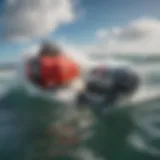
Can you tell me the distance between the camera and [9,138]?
3.72ft

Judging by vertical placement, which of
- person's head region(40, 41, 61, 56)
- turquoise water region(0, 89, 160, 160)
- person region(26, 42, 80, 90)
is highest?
person's head region(40, 41, 61, 56)

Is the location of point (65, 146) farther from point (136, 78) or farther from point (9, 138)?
point (136, 78)

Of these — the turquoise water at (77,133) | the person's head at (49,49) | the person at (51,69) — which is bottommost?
the turquoise water at (77,133)

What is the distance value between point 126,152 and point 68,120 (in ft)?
0.64

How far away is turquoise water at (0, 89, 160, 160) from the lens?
1097 mm

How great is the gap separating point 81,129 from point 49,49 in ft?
0.86

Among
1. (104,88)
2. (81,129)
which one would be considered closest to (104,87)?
(104,88)

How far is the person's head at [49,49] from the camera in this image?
113 centimetres

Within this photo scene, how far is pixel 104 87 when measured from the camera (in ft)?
3.70

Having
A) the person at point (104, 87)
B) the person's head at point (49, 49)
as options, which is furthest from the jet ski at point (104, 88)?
the person's head at point (49, 49)

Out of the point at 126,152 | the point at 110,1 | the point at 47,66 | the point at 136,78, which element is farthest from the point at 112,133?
the point at 110,1

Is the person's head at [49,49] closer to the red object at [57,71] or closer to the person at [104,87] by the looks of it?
the red object at [57,71]

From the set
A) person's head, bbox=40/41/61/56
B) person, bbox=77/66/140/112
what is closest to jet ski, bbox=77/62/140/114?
person, bbox=77/66/140/112

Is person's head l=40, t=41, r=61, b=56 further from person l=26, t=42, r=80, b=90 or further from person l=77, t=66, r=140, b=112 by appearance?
person l=77, t=66, r=140, b=112
